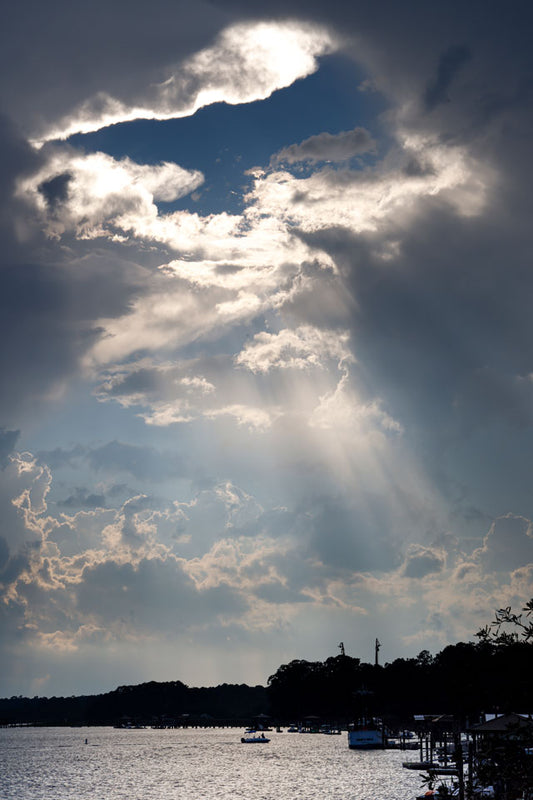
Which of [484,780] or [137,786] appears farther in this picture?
[137,786]

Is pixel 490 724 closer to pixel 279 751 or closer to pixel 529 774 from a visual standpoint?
pixel 529 774

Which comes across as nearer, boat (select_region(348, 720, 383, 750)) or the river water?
the river water

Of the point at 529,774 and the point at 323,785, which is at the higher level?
the point at 529,774

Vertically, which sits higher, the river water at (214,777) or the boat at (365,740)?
the boat at (365,740)

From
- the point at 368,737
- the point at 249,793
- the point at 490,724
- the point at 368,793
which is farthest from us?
the point at 368,737

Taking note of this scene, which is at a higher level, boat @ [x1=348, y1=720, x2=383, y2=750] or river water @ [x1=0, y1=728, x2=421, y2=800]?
boat @ [x1=348, y1=720, x2=383, y2=750]

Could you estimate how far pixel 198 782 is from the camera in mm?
117062

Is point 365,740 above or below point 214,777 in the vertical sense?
above

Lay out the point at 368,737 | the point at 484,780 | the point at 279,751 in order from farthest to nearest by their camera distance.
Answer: the point at 279,751 → the point at 368,737 → the point at 484,780

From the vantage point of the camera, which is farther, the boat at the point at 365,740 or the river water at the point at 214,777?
the boat at the point at 365,740

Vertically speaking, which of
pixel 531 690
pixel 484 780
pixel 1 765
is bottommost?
pixel 1 765

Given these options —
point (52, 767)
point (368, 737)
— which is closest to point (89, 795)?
point (52, 767)

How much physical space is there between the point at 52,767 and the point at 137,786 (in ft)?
167

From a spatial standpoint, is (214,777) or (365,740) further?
(365,740)
